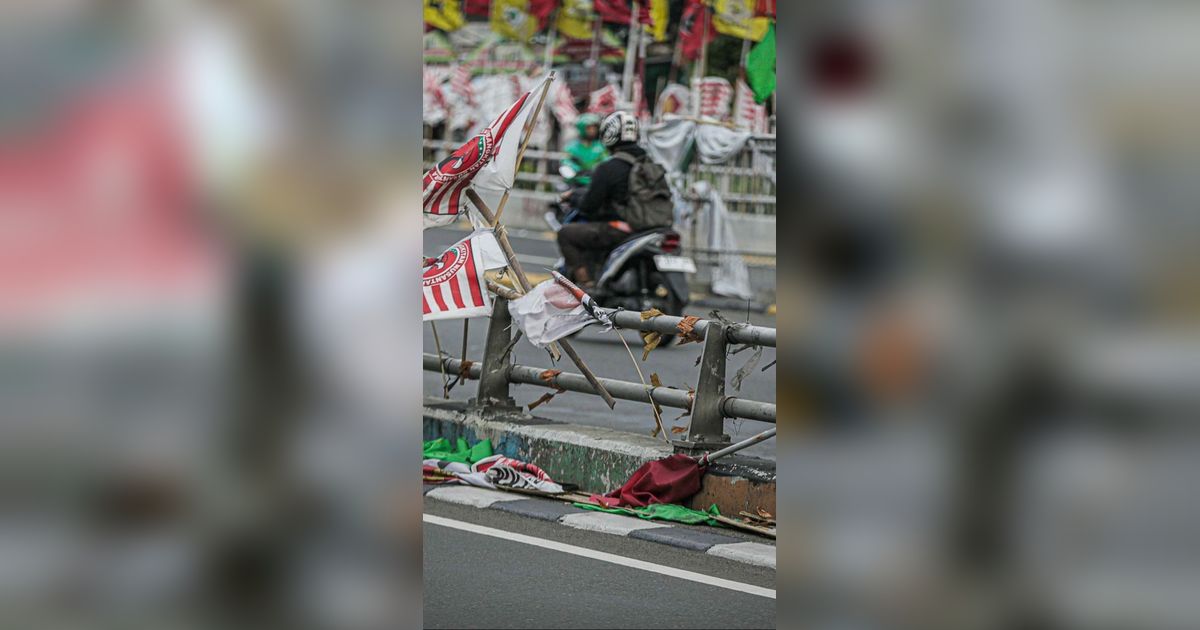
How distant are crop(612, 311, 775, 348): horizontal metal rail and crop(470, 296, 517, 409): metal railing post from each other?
90 cm

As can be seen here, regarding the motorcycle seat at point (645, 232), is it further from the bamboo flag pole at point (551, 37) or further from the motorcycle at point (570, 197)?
the bamboo flag pole at point (551, 37)

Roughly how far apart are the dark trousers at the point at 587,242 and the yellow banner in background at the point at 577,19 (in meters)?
12.7

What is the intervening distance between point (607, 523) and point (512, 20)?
20.4 m

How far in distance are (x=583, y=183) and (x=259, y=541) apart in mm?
14308

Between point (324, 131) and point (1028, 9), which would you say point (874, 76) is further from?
point (324, 131)

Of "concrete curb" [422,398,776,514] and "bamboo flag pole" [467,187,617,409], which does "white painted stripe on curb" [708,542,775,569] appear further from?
"bamboo flag pole" [467,187,617,409]

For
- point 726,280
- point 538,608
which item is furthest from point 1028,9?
point 726,280

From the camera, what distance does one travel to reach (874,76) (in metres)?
1.20

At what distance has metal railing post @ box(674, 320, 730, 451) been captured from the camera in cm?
721

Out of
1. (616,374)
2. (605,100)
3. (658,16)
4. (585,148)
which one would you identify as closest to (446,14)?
(605,100)

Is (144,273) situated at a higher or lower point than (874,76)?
lower

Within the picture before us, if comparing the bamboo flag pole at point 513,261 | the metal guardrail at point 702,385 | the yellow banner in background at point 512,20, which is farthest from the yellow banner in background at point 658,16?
the bamboo flag pole at point 513,261

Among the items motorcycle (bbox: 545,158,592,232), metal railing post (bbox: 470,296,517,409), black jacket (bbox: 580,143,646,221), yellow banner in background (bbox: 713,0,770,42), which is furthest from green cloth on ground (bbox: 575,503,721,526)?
yellow banner in background (bbox: 713,0,770,42)

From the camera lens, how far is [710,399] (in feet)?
23.9
